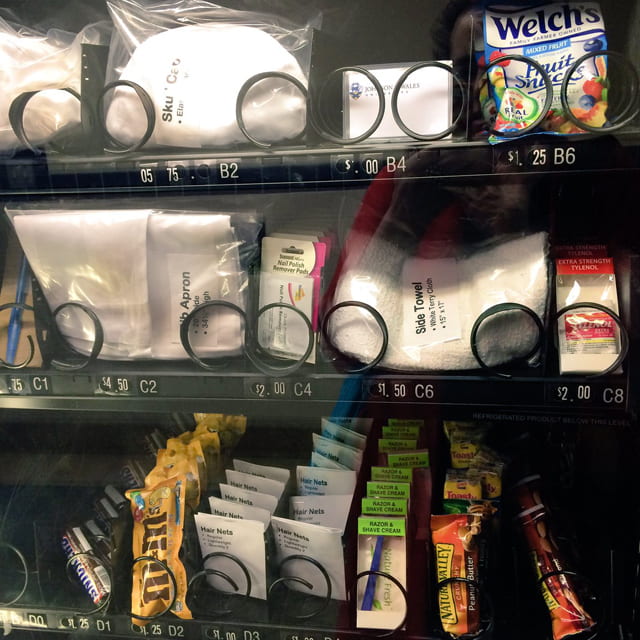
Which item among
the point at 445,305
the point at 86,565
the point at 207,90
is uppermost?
the point at 207,90

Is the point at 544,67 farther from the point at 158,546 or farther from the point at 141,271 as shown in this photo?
the point at 158,546

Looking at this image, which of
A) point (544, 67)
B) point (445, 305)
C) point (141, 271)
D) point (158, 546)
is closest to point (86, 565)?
point (158, 546)

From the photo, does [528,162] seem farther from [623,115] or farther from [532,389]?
[532,389]

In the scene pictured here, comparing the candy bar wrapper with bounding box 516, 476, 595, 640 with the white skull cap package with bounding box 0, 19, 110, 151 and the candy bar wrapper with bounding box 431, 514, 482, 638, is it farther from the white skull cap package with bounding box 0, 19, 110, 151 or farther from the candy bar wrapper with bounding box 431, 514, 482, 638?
the white skull cap package with bounding box 0, 19, 110, 151

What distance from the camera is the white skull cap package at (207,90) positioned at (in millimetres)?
783

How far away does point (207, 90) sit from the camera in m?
0.79

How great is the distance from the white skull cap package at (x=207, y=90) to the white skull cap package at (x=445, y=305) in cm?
22

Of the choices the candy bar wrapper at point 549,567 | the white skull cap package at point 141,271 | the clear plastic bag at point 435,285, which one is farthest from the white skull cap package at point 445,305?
the candy bar wrapper at point 549,567

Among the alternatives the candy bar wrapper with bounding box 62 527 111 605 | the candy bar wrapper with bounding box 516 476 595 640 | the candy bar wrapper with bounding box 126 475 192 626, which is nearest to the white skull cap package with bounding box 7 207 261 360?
the candy bar wrapper with bounding box 126 475 192 626

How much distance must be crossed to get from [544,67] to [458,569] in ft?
2.07

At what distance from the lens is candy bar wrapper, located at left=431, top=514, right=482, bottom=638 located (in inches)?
33.1

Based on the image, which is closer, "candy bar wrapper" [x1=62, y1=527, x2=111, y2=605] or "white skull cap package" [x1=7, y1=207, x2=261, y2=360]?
"white skull cap package" [x1=7, y1=207, x2=261, y2=360]

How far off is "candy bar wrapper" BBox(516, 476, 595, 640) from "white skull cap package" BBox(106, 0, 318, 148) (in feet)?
2.00

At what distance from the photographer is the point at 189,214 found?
82 centimetres
